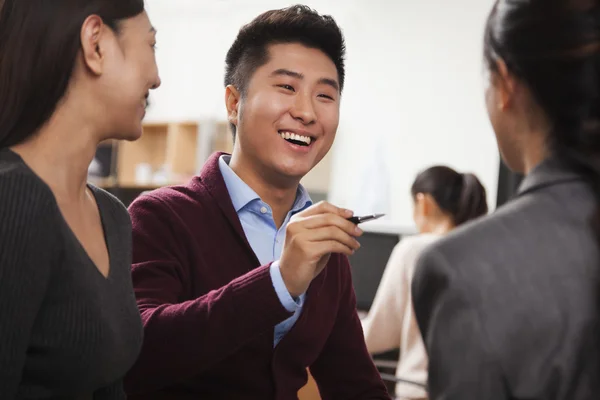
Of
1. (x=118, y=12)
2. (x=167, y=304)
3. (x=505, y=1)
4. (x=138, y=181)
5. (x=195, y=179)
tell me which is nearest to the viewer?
(x=505, y=1)

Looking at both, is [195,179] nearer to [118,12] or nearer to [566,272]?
[118,12]

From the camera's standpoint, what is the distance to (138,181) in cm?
672

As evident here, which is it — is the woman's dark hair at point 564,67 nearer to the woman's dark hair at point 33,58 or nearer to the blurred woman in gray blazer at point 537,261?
the blurred woman in gray blazer at point 537,261

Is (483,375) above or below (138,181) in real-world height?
above

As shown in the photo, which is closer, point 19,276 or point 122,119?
point 19,276

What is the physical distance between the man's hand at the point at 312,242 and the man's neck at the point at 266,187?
0.41 m

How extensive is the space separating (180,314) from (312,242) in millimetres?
253

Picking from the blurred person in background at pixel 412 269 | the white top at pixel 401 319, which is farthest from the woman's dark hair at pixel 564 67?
the white top at pixel 401 319

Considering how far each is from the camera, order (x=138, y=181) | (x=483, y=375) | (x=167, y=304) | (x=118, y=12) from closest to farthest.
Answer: (x=483, y=375)
(x=118, y=12)
(x=167, y=304)
(x=138, y=181)

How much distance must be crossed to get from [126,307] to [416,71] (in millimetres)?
4226

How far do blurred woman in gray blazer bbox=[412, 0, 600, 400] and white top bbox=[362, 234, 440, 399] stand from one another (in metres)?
2.19

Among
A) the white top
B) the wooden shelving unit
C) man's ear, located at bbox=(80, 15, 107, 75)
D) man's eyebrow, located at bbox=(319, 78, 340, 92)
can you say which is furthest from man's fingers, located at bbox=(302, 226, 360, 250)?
the wooden shelving unit

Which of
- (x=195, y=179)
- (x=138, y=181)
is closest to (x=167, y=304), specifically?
(x=195, y=179)

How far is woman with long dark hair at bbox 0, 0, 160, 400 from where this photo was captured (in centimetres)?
96
